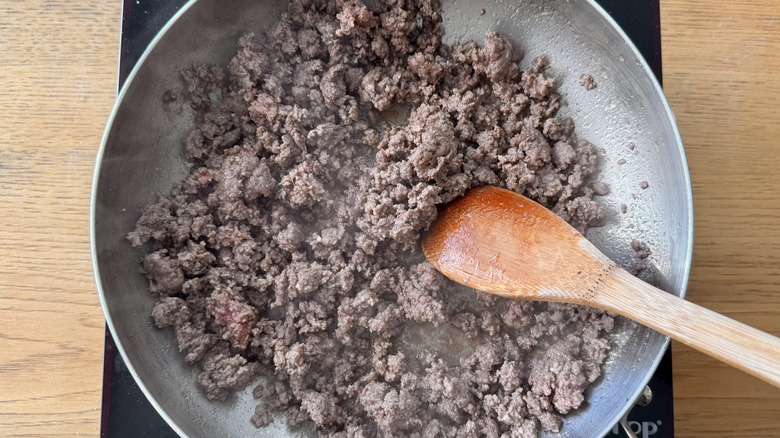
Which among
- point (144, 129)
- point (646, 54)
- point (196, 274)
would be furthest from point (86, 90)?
point (646, 54)

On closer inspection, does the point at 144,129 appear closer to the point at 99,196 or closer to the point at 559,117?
the point at 99,196

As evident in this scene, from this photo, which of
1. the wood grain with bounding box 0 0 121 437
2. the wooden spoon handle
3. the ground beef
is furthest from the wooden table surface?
the wooden spoon handle

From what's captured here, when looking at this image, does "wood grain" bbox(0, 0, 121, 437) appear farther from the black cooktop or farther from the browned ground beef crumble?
the browned ground beef crumble

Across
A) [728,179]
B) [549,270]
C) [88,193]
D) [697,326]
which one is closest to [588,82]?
[728,179]

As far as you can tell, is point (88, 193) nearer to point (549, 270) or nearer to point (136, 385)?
point (136, 385)

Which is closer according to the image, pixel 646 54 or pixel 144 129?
pixel 144 129

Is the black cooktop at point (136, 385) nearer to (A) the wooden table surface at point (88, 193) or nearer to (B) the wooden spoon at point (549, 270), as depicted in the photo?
(A) the wooden table surface at point (88, 193)

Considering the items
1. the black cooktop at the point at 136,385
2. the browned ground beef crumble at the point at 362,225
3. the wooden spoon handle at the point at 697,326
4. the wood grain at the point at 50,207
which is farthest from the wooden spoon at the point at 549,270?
the wood grain at the point at 50,207
